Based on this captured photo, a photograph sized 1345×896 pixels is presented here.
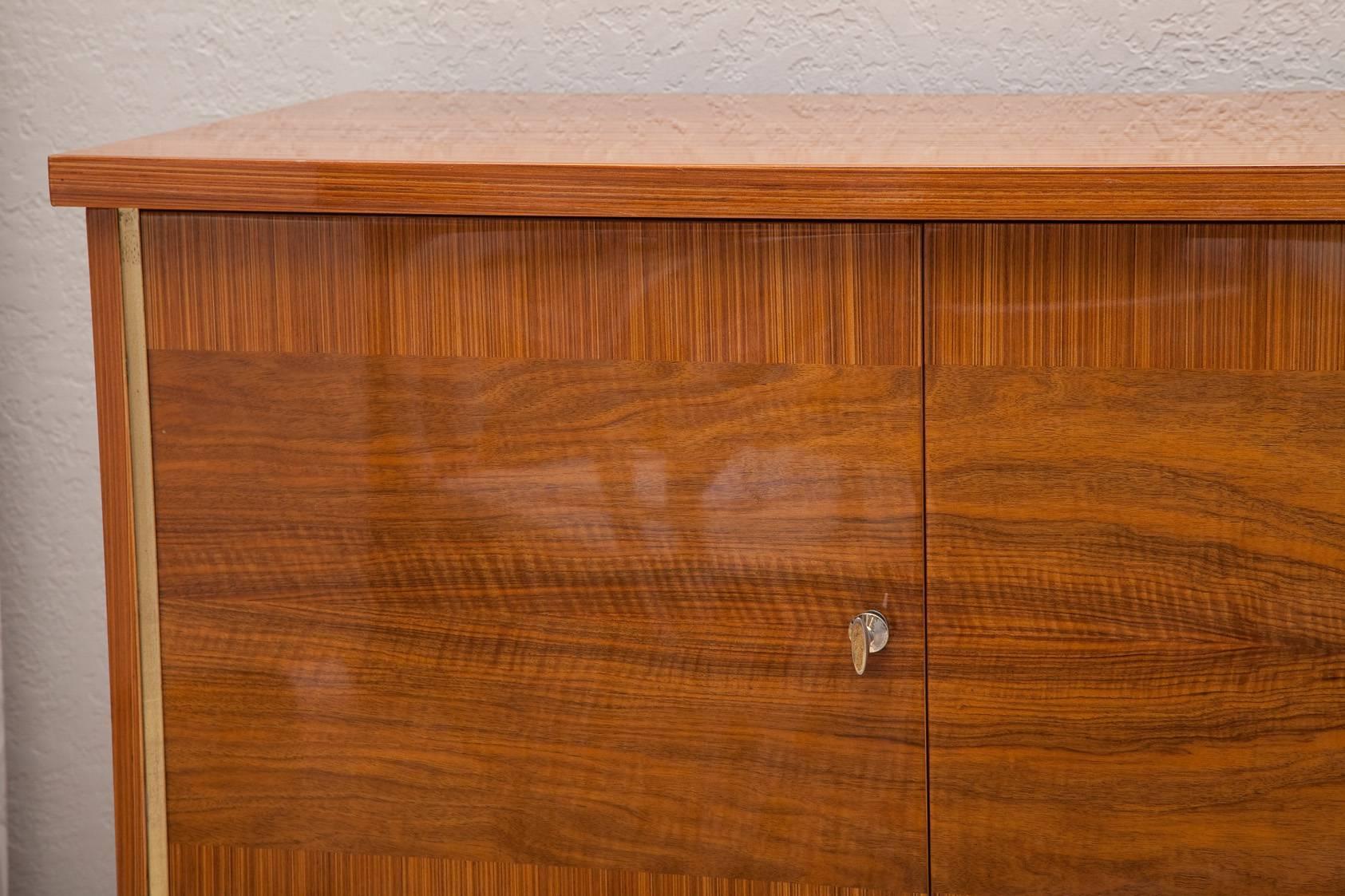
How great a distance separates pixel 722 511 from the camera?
704 mm

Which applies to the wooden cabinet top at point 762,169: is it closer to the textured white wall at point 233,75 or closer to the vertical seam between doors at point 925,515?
the vertical seam between doors at point 925,515

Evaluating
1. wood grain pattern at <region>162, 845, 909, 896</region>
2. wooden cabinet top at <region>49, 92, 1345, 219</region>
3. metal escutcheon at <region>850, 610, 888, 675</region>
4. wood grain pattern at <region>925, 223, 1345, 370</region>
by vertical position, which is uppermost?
wooden cabinet top at <region>49, 92, 1345, 219</region>

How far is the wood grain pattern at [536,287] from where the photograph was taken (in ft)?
2.22

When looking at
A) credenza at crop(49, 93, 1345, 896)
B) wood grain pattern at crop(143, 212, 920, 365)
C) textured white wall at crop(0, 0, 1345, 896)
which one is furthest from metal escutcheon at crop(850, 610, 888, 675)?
textured white wall at crop(0, 0, 1345, 896)

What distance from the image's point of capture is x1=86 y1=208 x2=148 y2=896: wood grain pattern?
2.35 feet

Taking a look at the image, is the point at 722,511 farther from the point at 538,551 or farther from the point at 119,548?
the point at 119,548

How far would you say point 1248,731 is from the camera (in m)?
0.69

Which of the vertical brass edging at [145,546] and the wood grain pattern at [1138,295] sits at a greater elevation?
the wood grain pattern at [1138,295]

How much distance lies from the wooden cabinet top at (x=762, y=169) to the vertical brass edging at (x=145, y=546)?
0.04m

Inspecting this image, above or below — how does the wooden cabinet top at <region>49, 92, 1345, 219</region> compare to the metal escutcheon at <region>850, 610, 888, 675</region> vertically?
above

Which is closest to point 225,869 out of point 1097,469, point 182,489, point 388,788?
point 388,788

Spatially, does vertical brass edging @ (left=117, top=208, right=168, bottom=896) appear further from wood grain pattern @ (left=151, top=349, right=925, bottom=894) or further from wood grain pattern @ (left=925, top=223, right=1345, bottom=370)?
wood grain pattern @ (left=925, top=223, right=1345, bottom=370)

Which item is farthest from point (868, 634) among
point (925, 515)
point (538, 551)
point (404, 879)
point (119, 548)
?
point (119, 548)

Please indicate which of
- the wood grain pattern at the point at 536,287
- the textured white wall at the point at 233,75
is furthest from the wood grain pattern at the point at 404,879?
the textured white wall at the point at 233,75
